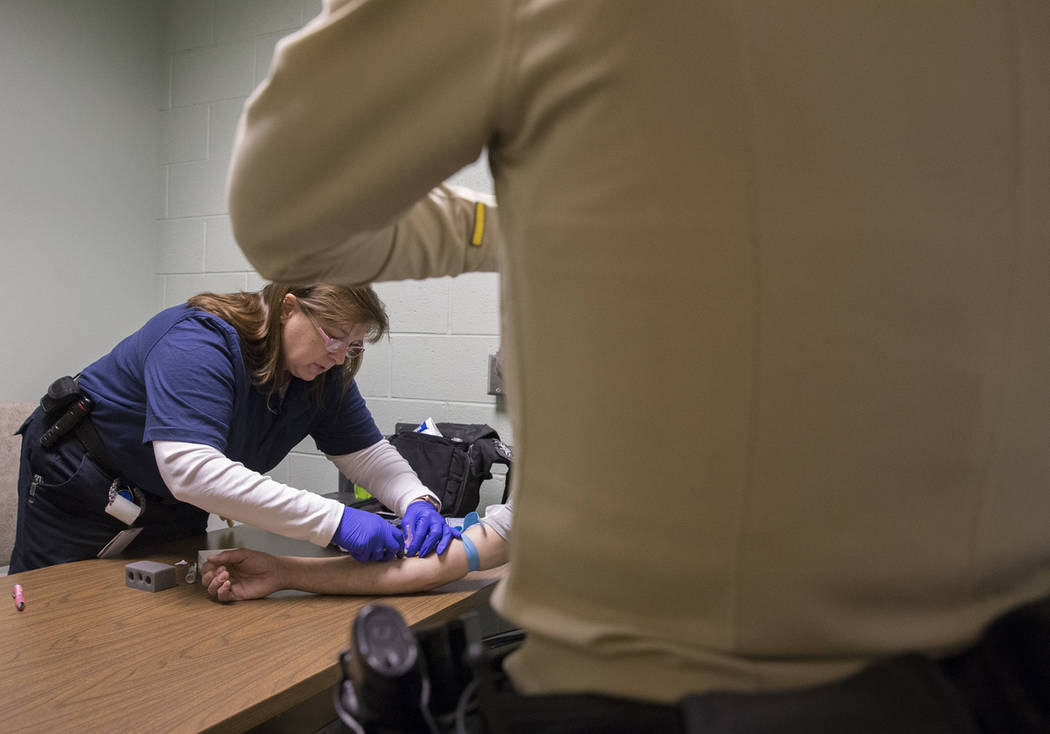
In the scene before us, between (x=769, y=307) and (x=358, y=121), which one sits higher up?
(x=358, y=121)

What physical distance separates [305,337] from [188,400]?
0.97 feet

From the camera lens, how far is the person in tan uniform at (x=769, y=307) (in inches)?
16.4

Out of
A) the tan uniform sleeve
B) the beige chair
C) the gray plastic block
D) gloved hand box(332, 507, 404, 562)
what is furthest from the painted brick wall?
the tan uniform sleeve

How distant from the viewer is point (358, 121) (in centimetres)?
47

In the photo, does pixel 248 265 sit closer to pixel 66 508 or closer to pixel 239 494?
pixel 66 508

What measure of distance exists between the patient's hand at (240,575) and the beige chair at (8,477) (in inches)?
39.2

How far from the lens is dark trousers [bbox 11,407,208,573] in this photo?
166 centimetres

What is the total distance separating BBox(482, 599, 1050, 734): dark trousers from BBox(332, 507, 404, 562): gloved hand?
1125mm

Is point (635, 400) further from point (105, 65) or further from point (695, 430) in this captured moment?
point (105, 65)

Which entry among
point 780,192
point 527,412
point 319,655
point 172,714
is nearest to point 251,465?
point 319,655

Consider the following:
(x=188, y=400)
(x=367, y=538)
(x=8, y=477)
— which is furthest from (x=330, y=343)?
(x=8, y=477)

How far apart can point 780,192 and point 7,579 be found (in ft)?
5.15

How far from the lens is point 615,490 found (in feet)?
1.46

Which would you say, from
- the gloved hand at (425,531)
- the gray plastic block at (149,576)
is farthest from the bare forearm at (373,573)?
the gray plastic block at (149,576)
